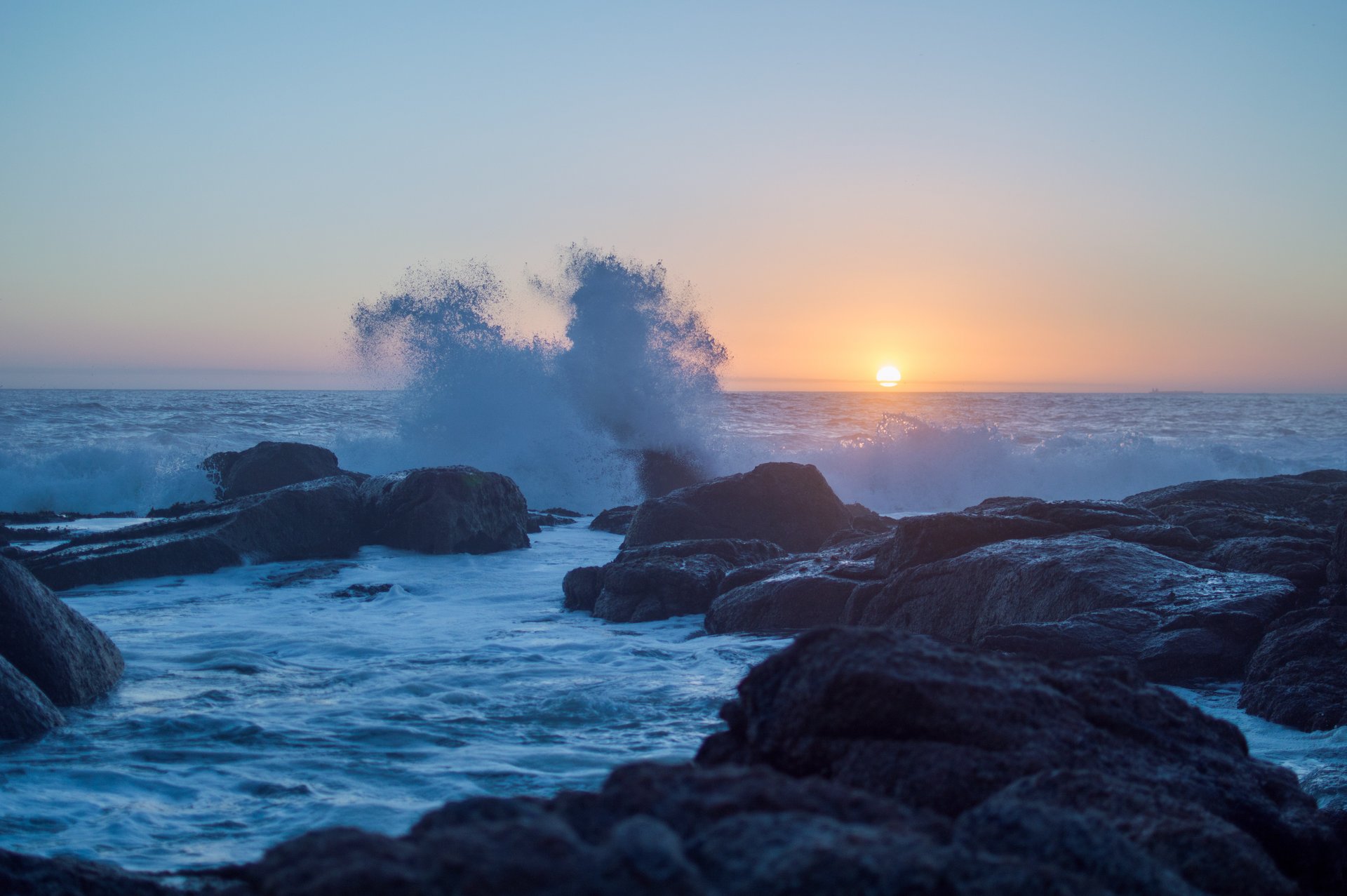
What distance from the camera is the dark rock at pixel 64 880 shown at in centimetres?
230

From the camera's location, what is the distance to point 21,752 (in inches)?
160

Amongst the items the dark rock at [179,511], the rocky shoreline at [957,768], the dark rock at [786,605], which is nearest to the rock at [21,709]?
the rocky shoreline at [957,768]

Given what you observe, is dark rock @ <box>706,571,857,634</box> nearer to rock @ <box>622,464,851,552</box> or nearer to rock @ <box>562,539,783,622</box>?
rock @ <box>562,539,783,622</box>

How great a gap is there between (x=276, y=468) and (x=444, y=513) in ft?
13.5

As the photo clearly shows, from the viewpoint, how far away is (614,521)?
1236cm

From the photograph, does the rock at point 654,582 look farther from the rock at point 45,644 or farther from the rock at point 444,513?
the rock at point 45,644

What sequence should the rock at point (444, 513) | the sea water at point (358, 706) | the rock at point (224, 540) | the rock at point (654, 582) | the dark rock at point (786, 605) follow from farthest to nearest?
the rock at point (444, 513), the rock at point (224, 540), the rock at point (654, 582), the dark rock at point (786, 605), the sea water at point (358, 706)

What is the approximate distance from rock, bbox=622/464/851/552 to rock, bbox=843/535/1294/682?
316 centimetres

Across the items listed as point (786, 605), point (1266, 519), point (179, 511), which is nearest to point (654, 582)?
point (786, 605)

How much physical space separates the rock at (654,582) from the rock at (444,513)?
264 cm

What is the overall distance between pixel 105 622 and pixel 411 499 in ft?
12.6

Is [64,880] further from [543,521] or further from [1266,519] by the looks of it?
[543,521]

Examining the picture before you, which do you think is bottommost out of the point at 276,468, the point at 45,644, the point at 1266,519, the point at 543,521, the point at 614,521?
the point at 543,521

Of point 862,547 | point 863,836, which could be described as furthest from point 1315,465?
point 863,836
